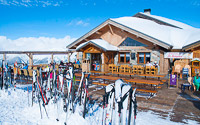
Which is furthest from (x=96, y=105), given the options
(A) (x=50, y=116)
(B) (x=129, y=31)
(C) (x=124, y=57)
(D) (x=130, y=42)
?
(D) (x=130, y=42)

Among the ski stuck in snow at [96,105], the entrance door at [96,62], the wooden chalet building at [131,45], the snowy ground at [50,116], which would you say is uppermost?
the wooden chalet building at [131,45]

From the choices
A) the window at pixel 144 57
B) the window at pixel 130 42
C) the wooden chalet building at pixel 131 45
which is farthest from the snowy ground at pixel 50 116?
the window at pixel 130 42

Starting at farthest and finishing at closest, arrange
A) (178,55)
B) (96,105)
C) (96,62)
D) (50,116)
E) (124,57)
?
(96,62), (124,57), (178,55), (96,105), (50,116)

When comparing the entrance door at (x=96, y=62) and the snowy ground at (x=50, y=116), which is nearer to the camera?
the snowy ground at (x=50, y=116)

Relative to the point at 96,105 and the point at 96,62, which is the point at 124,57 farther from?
the point at 96,105

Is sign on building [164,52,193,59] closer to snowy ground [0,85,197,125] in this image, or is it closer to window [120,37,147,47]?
window [120,37,147,47]

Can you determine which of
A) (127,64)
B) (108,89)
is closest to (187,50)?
(127,64)

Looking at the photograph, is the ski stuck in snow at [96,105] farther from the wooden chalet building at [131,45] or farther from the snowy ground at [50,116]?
the wooden chalet building at [131,45]

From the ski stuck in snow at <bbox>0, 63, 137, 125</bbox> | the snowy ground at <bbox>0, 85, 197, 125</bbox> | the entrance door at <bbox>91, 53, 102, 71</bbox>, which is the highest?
the entrance door at <bbox>91, 53, 102, 71</bbox>

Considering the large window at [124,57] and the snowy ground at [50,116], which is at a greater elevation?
the large window at [124,57]

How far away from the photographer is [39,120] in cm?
484

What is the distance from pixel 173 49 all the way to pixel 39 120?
12317 mm

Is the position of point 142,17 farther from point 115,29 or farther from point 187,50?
point 187,50

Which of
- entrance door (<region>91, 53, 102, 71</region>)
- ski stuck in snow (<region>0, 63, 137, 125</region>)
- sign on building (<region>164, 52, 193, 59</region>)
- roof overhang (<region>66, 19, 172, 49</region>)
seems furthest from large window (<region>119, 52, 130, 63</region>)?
ski stuck in snow (<region>0, 63, 137, 125</region>)
